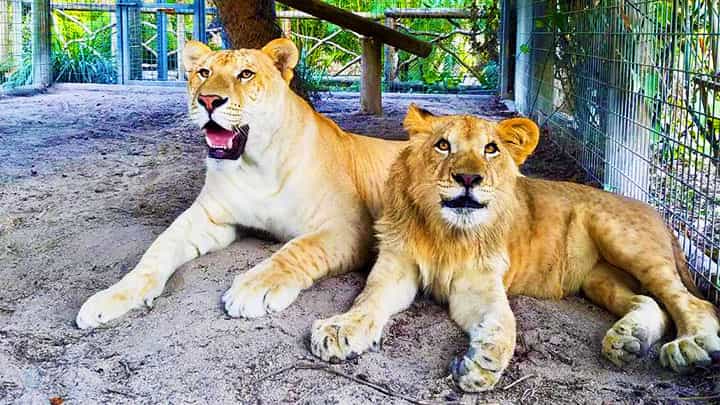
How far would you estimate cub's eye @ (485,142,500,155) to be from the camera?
281cm

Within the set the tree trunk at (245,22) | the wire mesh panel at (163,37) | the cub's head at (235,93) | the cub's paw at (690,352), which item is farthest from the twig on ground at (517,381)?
the wire mesh panel at (163,37)

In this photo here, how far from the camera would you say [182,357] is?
2.54m

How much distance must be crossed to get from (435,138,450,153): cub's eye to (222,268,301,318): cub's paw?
669mm

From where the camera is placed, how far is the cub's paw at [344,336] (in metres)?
2.51

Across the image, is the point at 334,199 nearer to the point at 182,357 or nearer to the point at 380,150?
the point at 380,150

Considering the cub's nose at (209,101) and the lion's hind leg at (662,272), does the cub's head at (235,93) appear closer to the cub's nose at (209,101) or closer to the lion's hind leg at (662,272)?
the cub's nose at (209,101)

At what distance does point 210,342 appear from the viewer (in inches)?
103

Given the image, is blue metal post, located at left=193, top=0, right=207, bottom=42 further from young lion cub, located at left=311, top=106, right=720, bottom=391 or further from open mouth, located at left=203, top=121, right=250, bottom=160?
young lion cub, located at left=311, top=106, right=720, bottom=391

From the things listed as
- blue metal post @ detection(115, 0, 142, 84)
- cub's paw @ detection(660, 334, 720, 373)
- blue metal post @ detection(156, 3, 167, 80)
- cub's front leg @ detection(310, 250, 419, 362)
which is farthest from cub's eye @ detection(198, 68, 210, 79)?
blue metal post @ detection(115, 0, 142, 84)

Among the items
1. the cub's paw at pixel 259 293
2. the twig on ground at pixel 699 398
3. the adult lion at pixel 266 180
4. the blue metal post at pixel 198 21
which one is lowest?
the twig on ground at pixel 699 398

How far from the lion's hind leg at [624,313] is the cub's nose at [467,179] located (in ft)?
1.97

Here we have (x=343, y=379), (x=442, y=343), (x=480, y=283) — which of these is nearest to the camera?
(x=343, y=379)

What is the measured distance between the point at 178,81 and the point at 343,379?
9.08 meters

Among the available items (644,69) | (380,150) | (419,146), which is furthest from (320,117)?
(644,69)
